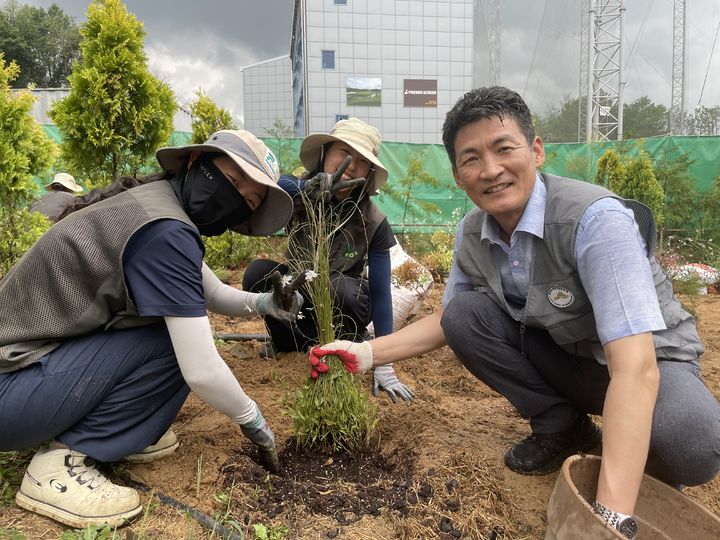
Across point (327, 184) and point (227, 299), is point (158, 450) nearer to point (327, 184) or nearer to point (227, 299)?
point (227, 299)

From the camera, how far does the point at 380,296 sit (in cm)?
297

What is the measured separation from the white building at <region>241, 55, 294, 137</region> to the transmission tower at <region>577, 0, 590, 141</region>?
24.6 meters

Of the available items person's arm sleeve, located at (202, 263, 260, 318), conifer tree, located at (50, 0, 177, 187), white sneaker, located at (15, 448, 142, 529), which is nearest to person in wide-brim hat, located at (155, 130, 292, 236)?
person's arm sleeve, located at (202, 263, 260, 318)

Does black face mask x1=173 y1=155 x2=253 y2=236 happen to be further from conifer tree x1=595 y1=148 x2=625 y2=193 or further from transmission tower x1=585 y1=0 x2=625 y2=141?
transmission tower x1=585 y1=0 x2=625 y2=141

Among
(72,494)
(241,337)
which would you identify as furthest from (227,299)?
(241,337)

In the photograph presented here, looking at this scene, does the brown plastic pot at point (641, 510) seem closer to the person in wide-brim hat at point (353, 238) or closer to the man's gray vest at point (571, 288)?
the man's gray vest at point (571, 288)

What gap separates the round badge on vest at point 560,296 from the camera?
1.76 m

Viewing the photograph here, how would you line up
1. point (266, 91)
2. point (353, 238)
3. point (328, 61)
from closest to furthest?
Result: point (353, 238), point (328, 61), point (266, 91)

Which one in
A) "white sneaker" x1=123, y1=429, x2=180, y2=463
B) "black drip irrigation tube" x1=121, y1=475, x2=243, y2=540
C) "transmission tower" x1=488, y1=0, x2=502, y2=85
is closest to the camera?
"black drip irrigation tube" x1=121, y1=475, x2=243, y2=540

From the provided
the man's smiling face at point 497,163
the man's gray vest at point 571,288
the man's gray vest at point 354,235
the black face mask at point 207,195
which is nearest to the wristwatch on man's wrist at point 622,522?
the man's gray vest at point 571,288

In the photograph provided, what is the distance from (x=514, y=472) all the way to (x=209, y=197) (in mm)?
1645

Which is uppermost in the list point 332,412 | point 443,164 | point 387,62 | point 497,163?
point 387,62

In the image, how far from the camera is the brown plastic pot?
1266mm

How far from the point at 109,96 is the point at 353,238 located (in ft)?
8.67
